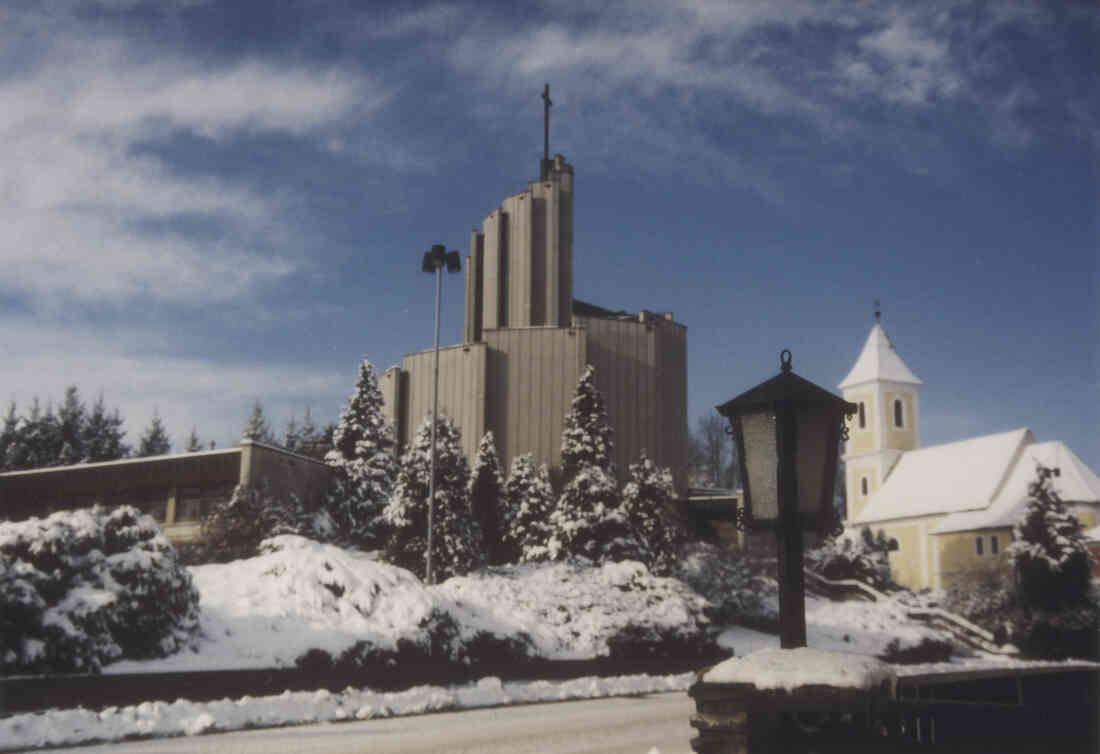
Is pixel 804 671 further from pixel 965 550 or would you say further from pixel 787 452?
pixel 965 550

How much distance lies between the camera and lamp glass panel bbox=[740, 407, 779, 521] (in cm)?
485

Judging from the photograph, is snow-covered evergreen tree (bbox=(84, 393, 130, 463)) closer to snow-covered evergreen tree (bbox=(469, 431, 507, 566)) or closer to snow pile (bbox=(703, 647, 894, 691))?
snow-covered evergreen tree (bbox=(469, 431, 507, 566))

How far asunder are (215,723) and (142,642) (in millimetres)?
2598

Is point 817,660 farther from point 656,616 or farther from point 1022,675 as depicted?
point 656,616

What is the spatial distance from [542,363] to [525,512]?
12630 millimetres

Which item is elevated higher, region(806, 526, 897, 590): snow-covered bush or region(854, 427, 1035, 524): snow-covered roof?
region(854, 427, 1035, 524): snow-covered roof

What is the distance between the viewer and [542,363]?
44.2 m

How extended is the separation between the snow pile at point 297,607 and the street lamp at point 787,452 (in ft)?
33.0

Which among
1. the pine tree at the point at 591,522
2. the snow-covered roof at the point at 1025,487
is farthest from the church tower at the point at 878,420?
the pine tree at the point at 591,522

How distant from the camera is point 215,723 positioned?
10.5m

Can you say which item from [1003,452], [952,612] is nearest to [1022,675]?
[952,612]

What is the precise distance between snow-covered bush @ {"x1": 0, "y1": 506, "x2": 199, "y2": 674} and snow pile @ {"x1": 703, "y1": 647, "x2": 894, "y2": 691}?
9967 mm

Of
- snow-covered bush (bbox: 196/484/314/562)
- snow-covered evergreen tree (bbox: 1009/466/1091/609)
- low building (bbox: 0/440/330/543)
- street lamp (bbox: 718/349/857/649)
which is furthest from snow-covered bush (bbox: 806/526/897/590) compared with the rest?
street lamp (bbox: 718/349/857/649)

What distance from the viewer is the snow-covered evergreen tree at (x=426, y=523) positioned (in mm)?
26641
